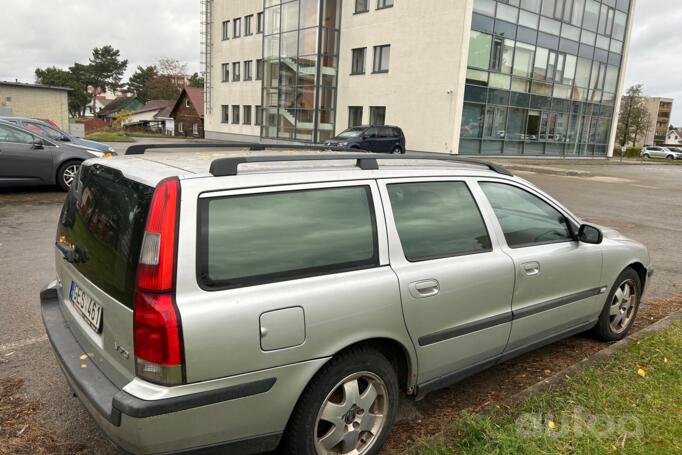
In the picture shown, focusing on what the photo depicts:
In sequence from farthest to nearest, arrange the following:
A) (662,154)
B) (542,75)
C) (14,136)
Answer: (662,154)
(542,75)
(14,136)

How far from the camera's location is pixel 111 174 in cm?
249

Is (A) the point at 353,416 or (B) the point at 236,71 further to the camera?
(B) the point at 236,71

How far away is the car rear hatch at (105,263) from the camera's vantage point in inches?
83.3

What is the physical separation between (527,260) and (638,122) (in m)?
67.7

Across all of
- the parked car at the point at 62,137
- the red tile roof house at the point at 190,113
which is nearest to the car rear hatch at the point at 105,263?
the parked car at the point at 62,137

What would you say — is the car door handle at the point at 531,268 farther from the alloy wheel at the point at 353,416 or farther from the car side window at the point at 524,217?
the alloy wheel at the point at 353,416

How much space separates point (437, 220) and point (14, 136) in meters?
9.88

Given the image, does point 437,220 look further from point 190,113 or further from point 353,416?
point 190,113

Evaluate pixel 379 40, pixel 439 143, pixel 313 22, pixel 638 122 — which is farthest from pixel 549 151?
pixel 638 122

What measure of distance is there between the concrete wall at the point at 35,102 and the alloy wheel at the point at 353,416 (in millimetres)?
29089

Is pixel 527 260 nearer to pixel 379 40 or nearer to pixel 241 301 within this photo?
pixel 241 301

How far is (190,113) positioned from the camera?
184 ft

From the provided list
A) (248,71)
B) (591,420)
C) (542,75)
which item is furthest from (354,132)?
(591,420)

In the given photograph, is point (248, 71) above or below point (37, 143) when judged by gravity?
above
